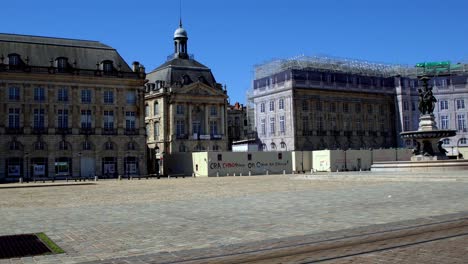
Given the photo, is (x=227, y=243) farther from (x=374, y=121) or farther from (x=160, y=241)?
(x=374, y=121)

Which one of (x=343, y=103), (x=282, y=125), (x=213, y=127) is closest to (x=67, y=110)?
(x=213, y=127)

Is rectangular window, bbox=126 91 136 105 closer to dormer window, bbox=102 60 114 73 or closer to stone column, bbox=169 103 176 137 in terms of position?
dormer window, bbox=102 60 114 73

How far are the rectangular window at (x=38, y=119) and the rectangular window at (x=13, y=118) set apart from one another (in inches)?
73.5

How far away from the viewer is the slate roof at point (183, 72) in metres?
78.9

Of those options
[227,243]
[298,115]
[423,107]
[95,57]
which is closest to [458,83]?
[298,115]

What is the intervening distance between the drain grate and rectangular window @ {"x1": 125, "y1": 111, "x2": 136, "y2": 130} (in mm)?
55789

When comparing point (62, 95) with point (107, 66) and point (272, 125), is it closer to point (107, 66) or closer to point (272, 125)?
point (107, 66)

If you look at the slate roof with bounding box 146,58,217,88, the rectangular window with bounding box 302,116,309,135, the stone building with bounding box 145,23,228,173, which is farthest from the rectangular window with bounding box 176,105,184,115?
the rectangular window with bounding box 302,116,309,135

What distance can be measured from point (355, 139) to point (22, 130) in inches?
2144

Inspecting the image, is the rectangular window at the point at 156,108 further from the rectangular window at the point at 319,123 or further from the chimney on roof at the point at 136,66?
the rectangular window at the point at 319,123

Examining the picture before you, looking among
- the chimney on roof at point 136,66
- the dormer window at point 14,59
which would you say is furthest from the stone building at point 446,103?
the dormer window at point 14,59

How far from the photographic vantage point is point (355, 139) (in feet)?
297

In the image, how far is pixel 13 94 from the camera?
60688mm

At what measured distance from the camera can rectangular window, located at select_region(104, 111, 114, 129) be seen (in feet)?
214
